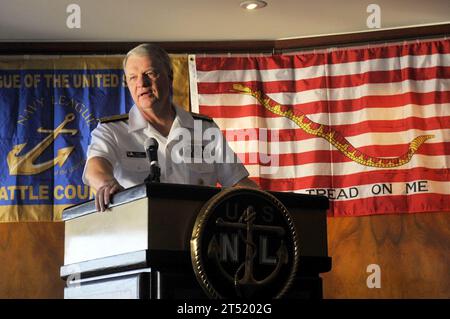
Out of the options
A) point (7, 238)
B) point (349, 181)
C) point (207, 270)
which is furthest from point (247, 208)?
point (7, 238)

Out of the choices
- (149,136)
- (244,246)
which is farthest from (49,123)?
(244,246)

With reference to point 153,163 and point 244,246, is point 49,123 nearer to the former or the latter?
point 153,163

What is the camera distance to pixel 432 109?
5.74 m

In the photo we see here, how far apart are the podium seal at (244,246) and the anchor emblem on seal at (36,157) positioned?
386 cm

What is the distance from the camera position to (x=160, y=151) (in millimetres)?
2881

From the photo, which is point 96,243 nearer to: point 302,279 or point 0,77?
point 302,279

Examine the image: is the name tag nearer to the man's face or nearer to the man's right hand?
the man's face

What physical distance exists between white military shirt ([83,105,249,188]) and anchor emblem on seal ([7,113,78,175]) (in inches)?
121

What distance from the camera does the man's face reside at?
2848 millimetres

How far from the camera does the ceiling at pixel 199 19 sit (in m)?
5.37

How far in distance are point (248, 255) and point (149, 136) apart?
0.85 meters

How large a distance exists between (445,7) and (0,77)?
3525 millimetres

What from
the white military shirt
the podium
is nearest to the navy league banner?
the white military shirt

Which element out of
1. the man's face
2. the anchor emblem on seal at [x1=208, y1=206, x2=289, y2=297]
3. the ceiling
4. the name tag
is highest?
the ceiling
